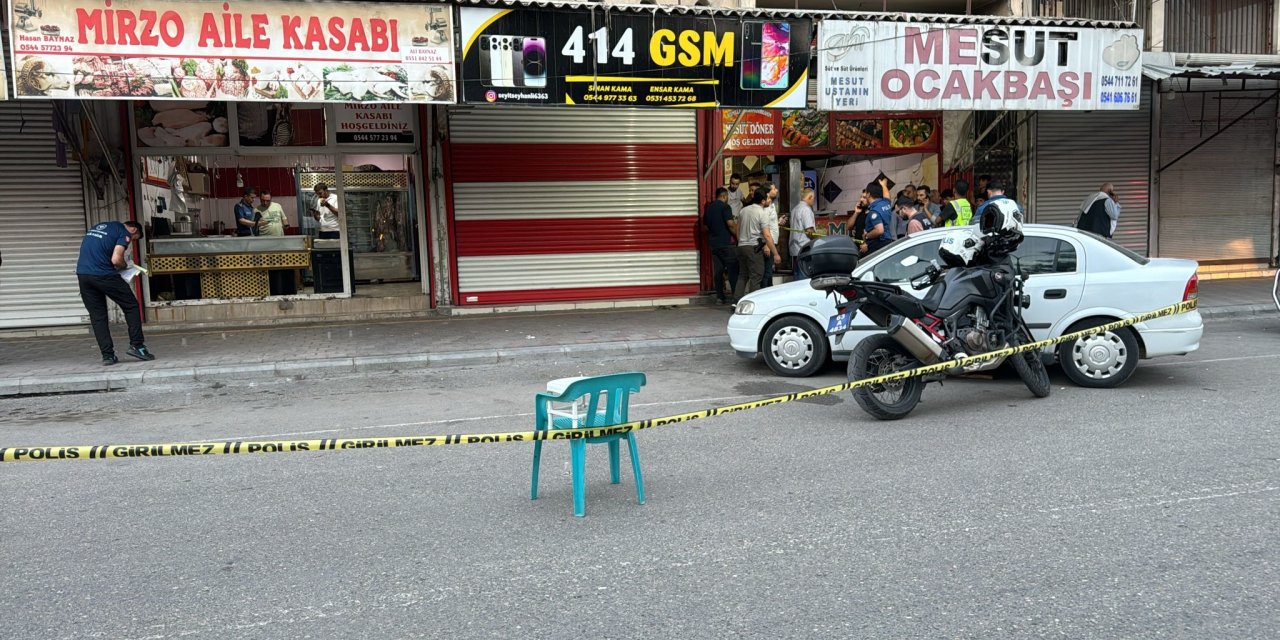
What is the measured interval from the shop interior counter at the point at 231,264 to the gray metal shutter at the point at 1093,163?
41.3 ft

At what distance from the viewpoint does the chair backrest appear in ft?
15.6

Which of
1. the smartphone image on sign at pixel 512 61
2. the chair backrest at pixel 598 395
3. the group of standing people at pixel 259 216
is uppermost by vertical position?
the smartphone image on sign at pixel 512 61

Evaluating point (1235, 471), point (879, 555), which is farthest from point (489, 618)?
point (1235, 471)

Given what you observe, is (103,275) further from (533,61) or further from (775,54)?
(775,54)

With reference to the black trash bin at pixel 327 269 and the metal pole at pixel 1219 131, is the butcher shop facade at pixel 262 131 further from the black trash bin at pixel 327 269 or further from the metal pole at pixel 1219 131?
the metal pole at pixel 1219 131

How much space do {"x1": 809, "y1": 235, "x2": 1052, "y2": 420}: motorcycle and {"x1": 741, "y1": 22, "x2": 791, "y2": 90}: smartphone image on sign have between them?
5.30 metres

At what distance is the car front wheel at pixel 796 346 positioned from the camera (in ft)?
29.8

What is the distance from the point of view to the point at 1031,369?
24.7 ft

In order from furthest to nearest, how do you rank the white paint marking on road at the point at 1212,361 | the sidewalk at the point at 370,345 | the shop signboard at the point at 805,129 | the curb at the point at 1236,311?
the shop signboard at the point at 805,129, the curb at the point at 1236,311, the sidewalk at the point at 370,345, the white paint marking on road at the point at 1212,361

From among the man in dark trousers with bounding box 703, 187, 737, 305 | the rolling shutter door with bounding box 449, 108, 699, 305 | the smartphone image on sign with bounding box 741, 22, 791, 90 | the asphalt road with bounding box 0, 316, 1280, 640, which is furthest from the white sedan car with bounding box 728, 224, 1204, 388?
the rolling shutter door with bounding box 449, 108, 699, 305

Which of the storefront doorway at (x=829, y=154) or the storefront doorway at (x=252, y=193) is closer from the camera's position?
the storefront doorway at (x=252, y=193)

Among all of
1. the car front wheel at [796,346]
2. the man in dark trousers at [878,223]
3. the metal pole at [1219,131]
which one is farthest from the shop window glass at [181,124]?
the metal pole at [1219,131]

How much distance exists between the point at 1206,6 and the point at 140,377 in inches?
713

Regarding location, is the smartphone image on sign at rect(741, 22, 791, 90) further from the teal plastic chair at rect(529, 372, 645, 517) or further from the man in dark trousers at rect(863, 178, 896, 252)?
the teal plastic chair at rect(529, 372, 645, 517)
